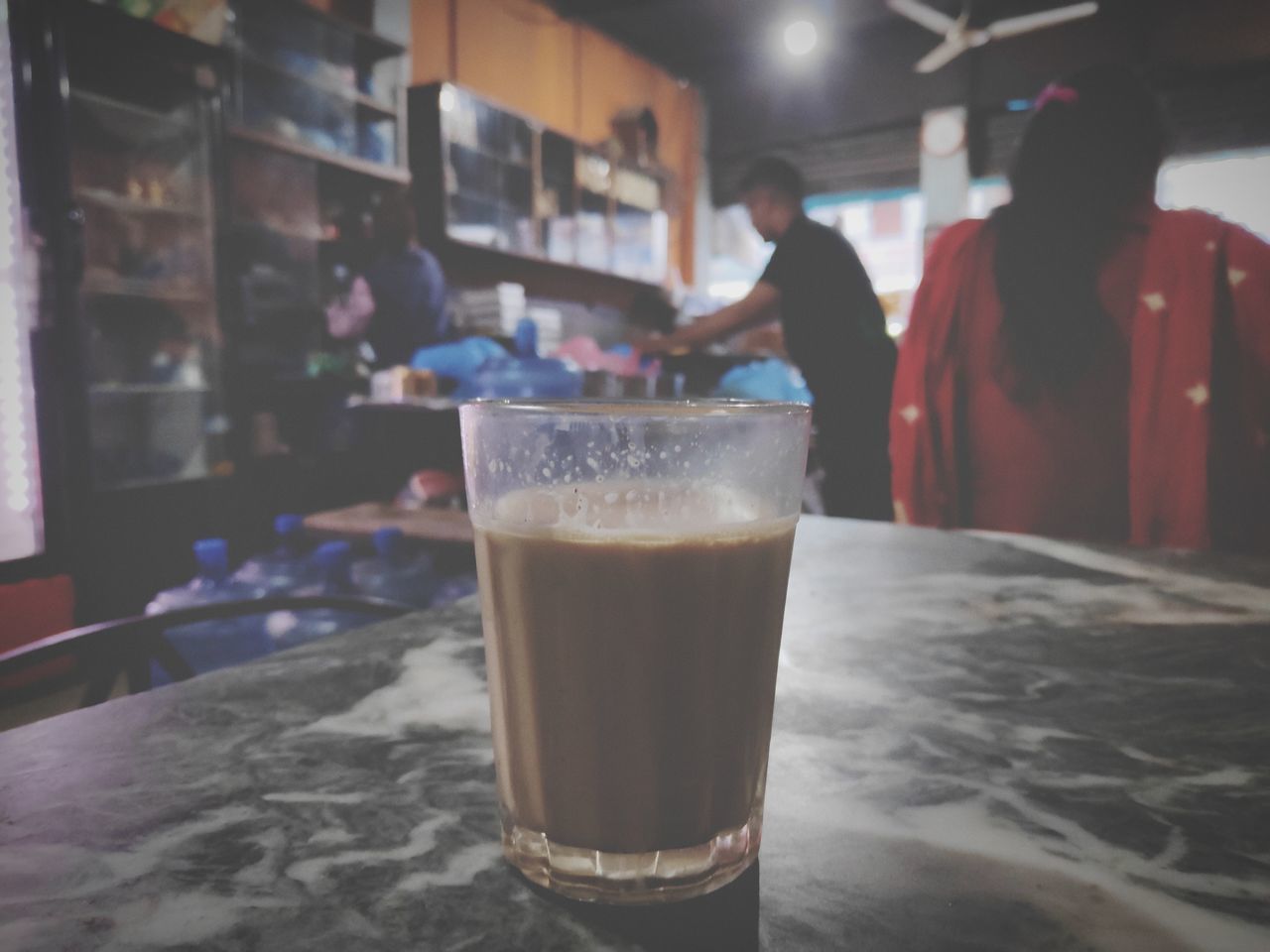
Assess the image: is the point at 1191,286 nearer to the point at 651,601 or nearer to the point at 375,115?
the point at 651,601

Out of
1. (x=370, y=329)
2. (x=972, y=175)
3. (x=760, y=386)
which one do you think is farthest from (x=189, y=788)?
(x=972, y=175)

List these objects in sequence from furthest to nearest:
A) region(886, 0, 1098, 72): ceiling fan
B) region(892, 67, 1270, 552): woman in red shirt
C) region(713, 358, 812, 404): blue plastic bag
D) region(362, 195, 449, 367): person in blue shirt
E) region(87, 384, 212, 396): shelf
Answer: region(886, 0, 1098, 72): ceiling fan, region(362, 195, 449, 367): person in blue shirt, region(713, 358, 812, 404): blue plastic bag, region(87, 384, 212, 396): shelf, region(892, 67, 1270, 552): woman in red shirt

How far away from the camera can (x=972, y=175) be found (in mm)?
6887

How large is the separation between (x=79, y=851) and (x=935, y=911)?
383 mm

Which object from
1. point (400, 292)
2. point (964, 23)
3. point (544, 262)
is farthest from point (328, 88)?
point (964, 23)

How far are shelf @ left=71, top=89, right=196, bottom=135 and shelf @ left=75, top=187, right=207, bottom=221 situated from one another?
1.03 ft

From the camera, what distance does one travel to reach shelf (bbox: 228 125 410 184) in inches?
154

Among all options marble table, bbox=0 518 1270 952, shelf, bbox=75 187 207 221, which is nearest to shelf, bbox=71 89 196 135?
shelf, bbox=75 187 207 221

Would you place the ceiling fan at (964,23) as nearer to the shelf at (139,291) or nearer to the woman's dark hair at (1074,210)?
the woman's dark hair at (1074,210)

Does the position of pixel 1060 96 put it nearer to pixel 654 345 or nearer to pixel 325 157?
pixel 654 345

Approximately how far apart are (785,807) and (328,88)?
477 centimetres

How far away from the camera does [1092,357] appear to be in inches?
79.7

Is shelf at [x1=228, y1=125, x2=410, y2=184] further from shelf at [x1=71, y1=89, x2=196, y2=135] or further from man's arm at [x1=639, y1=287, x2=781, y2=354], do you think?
man's arm at [x1=639, y1=287, x2=781, y2=354]

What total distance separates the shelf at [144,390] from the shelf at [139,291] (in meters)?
0.35
